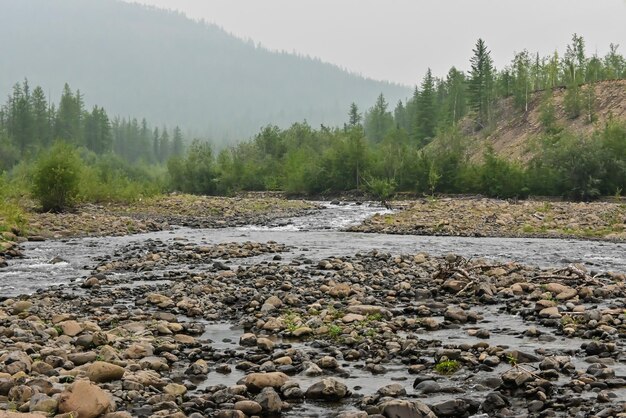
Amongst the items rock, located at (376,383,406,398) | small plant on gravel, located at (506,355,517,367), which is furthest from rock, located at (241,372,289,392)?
small plant on gravel, located at (506,355,517,367)

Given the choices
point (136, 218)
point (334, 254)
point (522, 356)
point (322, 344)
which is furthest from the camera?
point (136, 218)

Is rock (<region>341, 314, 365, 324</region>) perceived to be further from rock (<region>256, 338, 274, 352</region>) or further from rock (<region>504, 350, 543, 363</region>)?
rock (<region>504, 350, 543, 363</region>)

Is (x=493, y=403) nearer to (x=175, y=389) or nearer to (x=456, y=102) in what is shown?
(x=175, y=389)

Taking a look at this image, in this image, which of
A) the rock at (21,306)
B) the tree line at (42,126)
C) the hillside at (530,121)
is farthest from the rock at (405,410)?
the tree line at (42,126)

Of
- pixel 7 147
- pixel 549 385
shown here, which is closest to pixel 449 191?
pixel 549 385

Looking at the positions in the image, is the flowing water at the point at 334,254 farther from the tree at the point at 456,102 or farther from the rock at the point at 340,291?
the tree at the point at 456,102

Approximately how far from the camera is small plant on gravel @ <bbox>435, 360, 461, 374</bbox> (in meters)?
9.05

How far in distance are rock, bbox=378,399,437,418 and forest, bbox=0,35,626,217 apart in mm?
35294

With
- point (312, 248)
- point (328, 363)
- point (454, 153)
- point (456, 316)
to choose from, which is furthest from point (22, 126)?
point (328, 363)

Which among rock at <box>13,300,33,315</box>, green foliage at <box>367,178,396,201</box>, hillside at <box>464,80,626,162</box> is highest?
hillside at <box>464,80,626,162</box>

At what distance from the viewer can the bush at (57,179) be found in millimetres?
39969

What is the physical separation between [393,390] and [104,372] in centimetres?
403

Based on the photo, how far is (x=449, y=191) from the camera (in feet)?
232

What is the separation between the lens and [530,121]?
95.4 m
